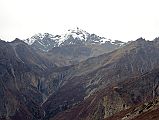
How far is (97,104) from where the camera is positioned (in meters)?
195

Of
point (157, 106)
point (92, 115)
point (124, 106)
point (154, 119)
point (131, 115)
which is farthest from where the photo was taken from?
point (92, 115)

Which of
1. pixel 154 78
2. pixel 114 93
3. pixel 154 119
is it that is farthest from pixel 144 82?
pixel 154 119

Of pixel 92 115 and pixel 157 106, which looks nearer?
pixel 157 106

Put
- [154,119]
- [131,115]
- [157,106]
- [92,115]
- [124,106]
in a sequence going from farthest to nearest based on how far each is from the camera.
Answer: [92,115]
[124,106]
[131,115]
[157,106]
[154,119]

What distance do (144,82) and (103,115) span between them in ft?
98.5

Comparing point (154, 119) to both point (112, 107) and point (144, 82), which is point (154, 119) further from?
point (144, 82)

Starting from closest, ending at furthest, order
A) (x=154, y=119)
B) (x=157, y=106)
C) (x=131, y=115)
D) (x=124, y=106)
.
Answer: (x=154, y=119), (x=157, y=106), (x=131, y=115), (x=124, y=106)

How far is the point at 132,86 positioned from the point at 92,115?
905 inches

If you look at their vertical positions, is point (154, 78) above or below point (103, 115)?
above

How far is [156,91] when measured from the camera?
189 meters

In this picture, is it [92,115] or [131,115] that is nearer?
[131,115]

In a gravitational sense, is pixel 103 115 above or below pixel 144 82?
below

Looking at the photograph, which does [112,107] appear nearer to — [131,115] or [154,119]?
[131,115]

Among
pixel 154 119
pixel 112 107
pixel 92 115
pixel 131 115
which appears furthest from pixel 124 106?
pixel 154 119
